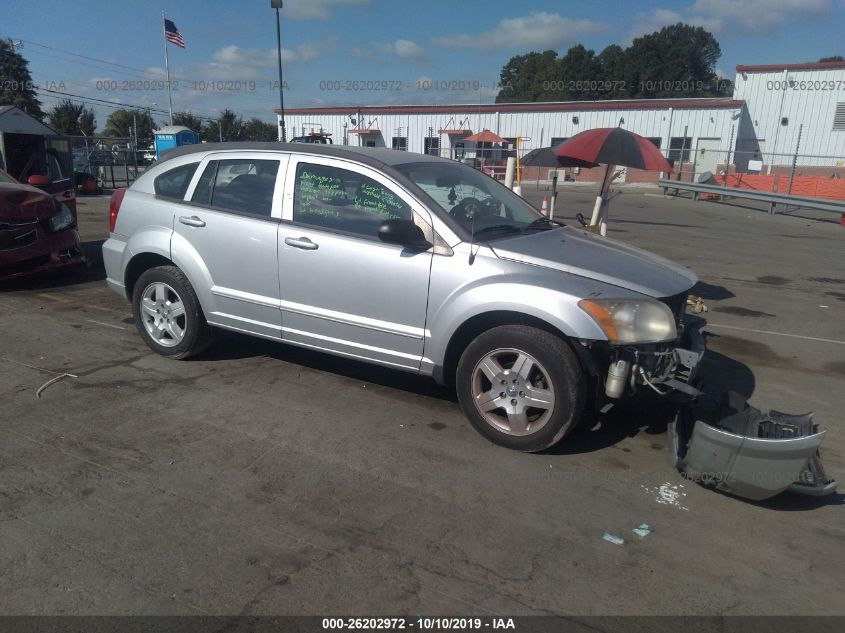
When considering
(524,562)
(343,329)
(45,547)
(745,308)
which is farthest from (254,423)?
(745,308)

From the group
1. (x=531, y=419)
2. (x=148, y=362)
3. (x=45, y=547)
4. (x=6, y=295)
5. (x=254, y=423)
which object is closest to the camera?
(x=45, y=547)

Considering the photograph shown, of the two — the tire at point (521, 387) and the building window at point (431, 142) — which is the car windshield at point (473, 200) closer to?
the tire at point (521, 387)

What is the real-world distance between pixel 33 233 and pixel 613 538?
7.54 metres

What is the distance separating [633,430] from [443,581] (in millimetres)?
2146

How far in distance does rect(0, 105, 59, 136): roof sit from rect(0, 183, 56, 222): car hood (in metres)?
11.6

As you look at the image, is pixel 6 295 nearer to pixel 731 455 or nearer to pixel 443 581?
pixel 443 581

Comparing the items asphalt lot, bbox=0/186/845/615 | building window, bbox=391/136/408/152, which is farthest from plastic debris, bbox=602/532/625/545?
building window, bbox=391/136/408/152

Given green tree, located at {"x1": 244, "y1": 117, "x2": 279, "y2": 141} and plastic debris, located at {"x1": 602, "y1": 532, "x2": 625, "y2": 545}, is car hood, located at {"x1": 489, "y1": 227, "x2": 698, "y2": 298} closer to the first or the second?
plastic debris, located at {"x1": 602, "y1": 532, "x2": 625, "y2": 545}

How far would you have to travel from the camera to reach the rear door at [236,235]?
4.80 m

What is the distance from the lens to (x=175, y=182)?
5359 mm

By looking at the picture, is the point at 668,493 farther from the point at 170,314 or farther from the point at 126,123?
the point at 126,123

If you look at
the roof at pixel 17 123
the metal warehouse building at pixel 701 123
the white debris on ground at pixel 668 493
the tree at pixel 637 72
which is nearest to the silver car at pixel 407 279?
the white debris on ground at pixel 668 493

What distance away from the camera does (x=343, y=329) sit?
4.55 m

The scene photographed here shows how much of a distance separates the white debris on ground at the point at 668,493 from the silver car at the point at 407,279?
55 centimetres
